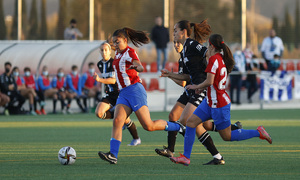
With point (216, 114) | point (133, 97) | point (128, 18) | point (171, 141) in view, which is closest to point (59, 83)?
point (128, 18)

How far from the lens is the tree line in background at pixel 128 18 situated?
2969 cm

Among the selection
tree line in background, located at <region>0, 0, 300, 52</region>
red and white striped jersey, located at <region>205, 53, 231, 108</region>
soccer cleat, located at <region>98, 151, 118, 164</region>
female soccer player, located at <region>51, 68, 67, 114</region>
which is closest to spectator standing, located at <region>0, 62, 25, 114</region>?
female soccer player, located at <region>51, 68, 67, 114</region>

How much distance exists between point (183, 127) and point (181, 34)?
1.37 metres

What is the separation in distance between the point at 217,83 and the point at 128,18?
74.0 feet

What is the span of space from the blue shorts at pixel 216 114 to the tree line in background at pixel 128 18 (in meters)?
21.2

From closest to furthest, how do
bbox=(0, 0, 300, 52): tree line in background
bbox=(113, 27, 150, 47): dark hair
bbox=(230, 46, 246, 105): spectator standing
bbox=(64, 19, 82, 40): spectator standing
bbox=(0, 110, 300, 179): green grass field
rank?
bbox=(0, 110, 300, 179): green grass field → bbox=(113, 27, 150, 47): dark hair → bbox=(230, 46, 246, 105): spectator standing → bbox=(64, 19, 82, 40): spectator standing → bbox=(0, 0, 300, 52): tree line in background

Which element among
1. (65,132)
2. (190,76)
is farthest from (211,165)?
(65,132)

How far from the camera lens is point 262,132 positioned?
28.0 feet

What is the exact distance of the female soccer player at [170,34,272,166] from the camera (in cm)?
809

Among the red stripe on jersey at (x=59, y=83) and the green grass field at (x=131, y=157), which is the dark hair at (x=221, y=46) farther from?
the red stripe on jersey at (x=59, y=83)

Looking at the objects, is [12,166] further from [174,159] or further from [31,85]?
[31,85]

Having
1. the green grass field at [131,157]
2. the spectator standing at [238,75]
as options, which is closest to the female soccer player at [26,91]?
the green grass field at [131,157]

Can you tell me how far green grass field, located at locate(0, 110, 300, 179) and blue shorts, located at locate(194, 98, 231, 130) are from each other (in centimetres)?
58

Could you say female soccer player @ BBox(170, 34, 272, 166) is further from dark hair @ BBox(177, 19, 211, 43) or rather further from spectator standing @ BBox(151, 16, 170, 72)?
spectator standing @ BBox(151, 16, 170, 72)
